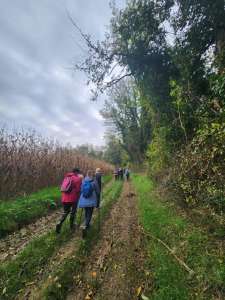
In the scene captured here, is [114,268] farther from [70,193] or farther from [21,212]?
[21,212]

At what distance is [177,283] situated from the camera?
3.25 metres

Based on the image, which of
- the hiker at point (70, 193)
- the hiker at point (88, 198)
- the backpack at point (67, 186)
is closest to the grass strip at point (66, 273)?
the hiker at point (88, 198)

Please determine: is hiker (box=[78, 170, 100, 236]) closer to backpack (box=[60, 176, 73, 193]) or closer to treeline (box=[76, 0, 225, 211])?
backpack (box=[60, 176, 73, 193])

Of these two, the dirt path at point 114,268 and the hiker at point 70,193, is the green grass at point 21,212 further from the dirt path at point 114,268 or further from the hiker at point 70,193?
the dirt path at point 114,268

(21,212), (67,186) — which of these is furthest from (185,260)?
(21,212)

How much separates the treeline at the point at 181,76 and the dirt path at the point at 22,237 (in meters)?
4.98

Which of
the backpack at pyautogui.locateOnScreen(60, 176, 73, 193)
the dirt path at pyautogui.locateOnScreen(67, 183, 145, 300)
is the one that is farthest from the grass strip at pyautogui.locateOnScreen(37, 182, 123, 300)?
the backpack at pyautogui.locateOnScreen(60, 176, 73, 193)

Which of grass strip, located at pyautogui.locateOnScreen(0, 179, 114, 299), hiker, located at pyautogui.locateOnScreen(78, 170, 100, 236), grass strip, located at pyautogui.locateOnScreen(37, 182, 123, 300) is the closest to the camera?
grass strip, located at pyautogui.locateOnScreen(37, 182, 123, 300)

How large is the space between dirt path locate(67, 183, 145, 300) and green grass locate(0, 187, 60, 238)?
9.63 ft

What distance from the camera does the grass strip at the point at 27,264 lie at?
3.28 m

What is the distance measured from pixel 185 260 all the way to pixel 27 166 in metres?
8.55

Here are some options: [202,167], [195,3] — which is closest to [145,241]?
[202,167]

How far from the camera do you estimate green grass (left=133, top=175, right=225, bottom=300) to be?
3072 millimetres

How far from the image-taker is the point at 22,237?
217 inches
